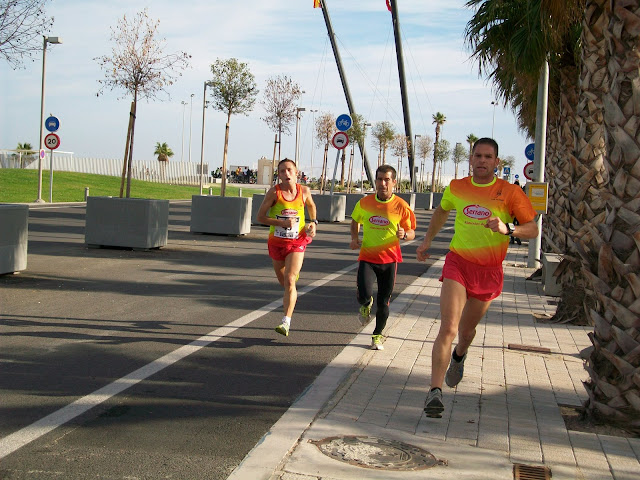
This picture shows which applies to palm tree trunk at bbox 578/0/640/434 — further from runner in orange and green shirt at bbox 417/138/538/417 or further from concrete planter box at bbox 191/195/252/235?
concrete planter box at bbox 191/195/252/235

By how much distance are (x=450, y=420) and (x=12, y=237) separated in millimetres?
7942

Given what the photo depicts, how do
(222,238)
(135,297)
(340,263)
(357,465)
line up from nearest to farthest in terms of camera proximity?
(357,465)
(135,297)
(340,263)
(222,238)

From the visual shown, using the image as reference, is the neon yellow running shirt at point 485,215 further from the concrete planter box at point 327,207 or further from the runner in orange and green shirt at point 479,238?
the concrete planter box at point 327,207

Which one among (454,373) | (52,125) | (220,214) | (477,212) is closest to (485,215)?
(477,212)

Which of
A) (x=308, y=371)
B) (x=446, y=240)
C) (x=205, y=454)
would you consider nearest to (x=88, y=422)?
(x=205, y=454)

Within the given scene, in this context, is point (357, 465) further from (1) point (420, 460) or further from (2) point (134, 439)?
(2) point (134, 439)

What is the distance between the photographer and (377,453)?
15.4 ft

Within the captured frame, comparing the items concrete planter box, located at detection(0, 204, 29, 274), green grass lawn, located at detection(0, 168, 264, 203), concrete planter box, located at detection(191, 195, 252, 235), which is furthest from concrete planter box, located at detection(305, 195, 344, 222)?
concrete planter box, located at detection(0, 204, 29, 274)

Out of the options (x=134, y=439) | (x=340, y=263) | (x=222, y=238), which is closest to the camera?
(x=134, y=439)

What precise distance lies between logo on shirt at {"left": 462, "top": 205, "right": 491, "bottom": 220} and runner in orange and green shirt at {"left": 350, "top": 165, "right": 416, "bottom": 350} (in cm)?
217

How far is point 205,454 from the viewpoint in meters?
4.55

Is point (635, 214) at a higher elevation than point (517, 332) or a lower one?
higher

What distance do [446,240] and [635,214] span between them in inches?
790

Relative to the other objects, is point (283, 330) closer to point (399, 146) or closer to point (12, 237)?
point (12, 237)
